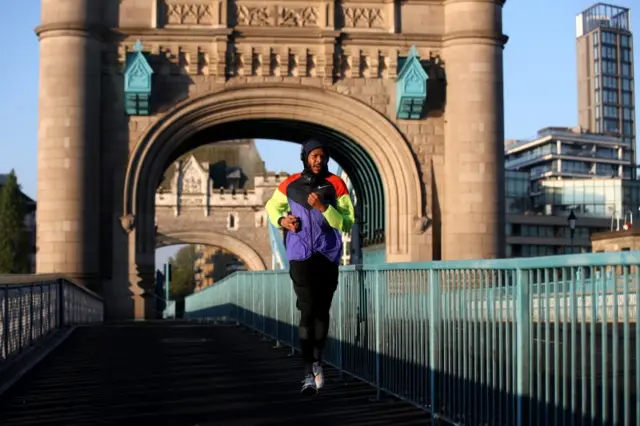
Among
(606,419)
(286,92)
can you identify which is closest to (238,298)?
(286,92)

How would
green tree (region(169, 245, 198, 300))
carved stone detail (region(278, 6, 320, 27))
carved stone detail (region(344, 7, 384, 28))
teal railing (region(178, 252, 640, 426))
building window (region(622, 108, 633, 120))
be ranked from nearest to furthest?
teal railing (region(178, 252, 640, 426)), carved stone detail (region(278, 6, 320, 27)), carved stone detail (region(344, 7, 384, 28)), green tree (region(169, 245, 198, 300)), building window (region(622, 108, 633, 120))

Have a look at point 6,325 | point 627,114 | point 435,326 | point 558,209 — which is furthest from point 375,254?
point 627,114

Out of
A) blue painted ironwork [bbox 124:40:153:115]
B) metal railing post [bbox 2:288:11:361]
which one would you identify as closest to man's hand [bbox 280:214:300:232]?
metal railing post [bbox 2:288:11:361]

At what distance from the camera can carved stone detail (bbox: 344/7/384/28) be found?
1057 inches

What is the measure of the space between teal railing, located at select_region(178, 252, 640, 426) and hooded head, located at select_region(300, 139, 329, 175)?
3.11ft

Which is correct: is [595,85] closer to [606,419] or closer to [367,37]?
[367,37]

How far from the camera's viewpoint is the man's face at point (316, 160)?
24.3 ft

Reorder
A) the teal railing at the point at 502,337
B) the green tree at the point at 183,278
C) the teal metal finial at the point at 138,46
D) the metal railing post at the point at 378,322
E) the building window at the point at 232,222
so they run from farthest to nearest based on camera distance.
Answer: the green tree at the point at 183,278, the building window at the point at 232,222, the teal metal finial at the point at 138,46, the metal railing post at the point at 378,322, the teal railing at the point at 502,337

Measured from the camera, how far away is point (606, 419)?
15.0ft

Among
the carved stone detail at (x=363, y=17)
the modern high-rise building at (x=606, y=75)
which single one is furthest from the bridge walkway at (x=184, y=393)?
the modern high-rise building at (x=606, y=75)

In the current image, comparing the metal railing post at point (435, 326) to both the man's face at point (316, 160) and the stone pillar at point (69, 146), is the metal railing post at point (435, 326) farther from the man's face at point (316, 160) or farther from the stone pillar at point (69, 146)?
the stone pillar at point (69, 146)

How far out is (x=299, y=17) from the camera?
26.7 metres

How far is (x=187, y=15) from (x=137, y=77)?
210 centimetres

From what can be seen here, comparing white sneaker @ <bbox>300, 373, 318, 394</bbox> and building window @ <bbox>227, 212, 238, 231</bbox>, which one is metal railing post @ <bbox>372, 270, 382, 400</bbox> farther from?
building window @ <bbox>227, 212, 238, 231</bbox>
